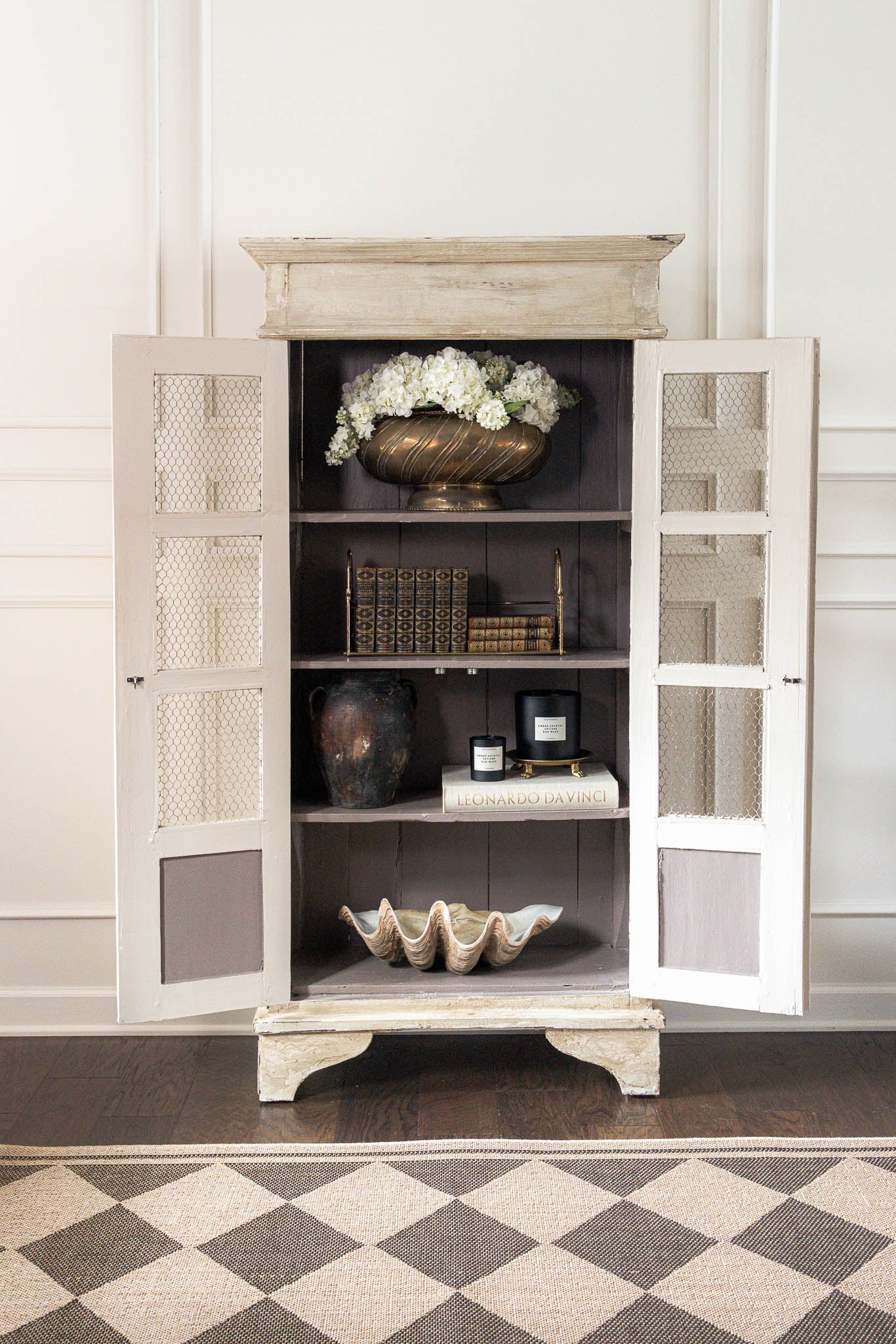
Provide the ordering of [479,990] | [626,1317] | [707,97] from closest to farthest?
[626,1317] → [479,990] → [707,97]

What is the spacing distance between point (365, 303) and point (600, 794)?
1.34m

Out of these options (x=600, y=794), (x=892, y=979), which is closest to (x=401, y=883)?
(x=600, y=794)

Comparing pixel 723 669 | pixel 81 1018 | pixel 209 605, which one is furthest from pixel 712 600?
pixel 81 1018

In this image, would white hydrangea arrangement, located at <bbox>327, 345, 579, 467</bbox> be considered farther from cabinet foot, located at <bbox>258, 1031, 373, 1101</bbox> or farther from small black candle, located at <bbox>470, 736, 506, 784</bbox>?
cabinet foot, located at <bbox>258, 1031, 373, 1101</bbox>

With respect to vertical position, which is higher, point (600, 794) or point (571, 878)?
point (600, 794)

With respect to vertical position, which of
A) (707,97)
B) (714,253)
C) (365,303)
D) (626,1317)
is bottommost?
(626,1317)

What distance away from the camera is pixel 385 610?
9.71 ft

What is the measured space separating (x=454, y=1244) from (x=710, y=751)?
1.26 meters

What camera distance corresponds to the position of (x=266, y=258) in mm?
2705

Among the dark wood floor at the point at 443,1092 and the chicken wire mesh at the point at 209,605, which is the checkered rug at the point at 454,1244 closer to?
the dark wood floor at the point at 443,1092

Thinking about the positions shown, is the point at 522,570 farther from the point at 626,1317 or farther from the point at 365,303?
the point at 626,1317

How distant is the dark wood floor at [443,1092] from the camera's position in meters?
2.68

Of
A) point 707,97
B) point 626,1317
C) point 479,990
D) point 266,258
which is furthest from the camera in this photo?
point 707,97

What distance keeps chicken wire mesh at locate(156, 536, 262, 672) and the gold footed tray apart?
2.46ft
